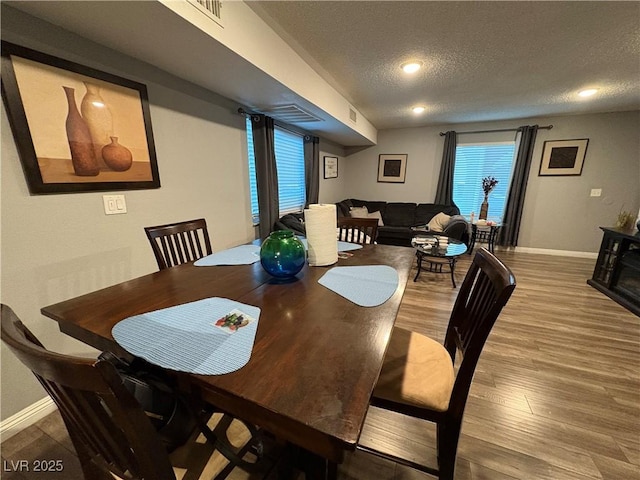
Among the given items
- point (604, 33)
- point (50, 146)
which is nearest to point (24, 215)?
point (50, 146)

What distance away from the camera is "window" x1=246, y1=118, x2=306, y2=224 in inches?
118

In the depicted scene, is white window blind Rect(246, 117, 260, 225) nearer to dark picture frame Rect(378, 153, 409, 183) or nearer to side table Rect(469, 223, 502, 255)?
dark picture frame Rect(378, 153, 409, 183)

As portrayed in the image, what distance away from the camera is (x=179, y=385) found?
687 mm

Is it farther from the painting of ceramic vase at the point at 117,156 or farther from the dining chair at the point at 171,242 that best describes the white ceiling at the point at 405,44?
the dining chair at the point at 171,242

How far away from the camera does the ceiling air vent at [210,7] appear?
126 cm

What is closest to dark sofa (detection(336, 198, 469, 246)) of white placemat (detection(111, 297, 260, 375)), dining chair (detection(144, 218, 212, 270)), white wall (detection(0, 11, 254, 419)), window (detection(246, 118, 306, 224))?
window (detection(246, 118, 306, 224))

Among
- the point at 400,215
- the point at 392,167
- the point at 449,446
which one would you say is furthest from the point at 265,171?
the point at 392,167

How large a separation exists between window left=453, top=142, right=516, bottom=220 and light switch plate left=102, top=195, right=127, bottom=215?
16.8 ft

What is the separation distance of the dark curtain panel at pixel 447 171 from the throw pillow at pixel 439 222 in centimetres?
55

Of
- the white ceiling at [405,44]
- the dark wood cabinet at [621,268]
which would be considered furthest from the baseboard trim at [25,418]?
the dark wood cabinet at [621,268]

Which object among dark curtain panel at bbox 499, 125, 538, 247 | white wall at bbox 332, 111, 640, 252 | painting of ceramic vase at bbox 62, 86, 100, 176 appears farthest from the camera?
dark curtain panel at bbox 499, 125, 538, 247

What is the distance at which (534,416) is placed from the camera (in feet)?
4.65

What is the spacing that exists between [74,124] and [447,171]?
16.7 feet

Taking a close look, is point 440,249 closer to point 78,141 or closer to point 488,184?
point 488,184
